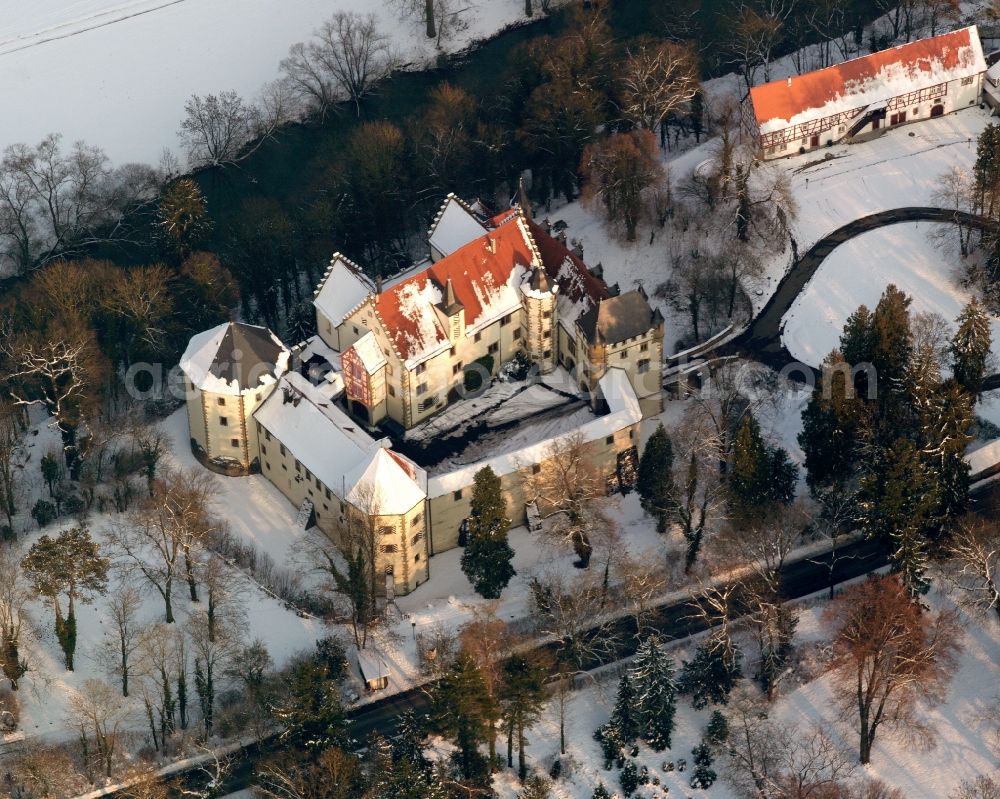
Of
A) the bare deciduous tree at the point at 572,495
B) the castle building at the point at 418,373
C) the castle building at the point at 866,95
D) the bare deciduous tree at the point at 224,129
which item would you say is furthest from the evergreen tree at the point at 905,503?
the bare deciduous tree at the point at 224,129

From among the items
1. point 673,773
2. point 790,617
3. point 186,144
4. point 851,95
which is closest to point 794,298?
point 851,95

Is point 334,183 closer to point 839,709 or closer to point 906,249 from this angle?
point 906,249

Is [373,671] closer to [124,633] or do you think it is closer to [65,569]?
[124,633]

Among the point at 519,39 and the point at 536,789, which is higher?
the point at 519,39

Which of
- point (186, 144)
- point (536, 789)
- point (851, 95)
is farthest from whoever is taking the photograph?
point (186, 144)

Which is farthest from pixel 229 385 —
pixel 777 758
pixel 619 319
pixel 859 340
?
pixel 777 758

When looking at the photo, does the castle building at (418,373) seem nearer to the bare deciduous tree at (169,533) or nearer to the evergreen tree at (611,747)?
the bare deciduous tree at (169,533)

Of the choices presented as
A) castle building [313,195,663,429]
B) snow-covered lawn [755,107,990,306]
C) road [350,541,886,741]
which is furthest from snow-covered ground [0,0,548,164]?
road [350,541,886,741]
